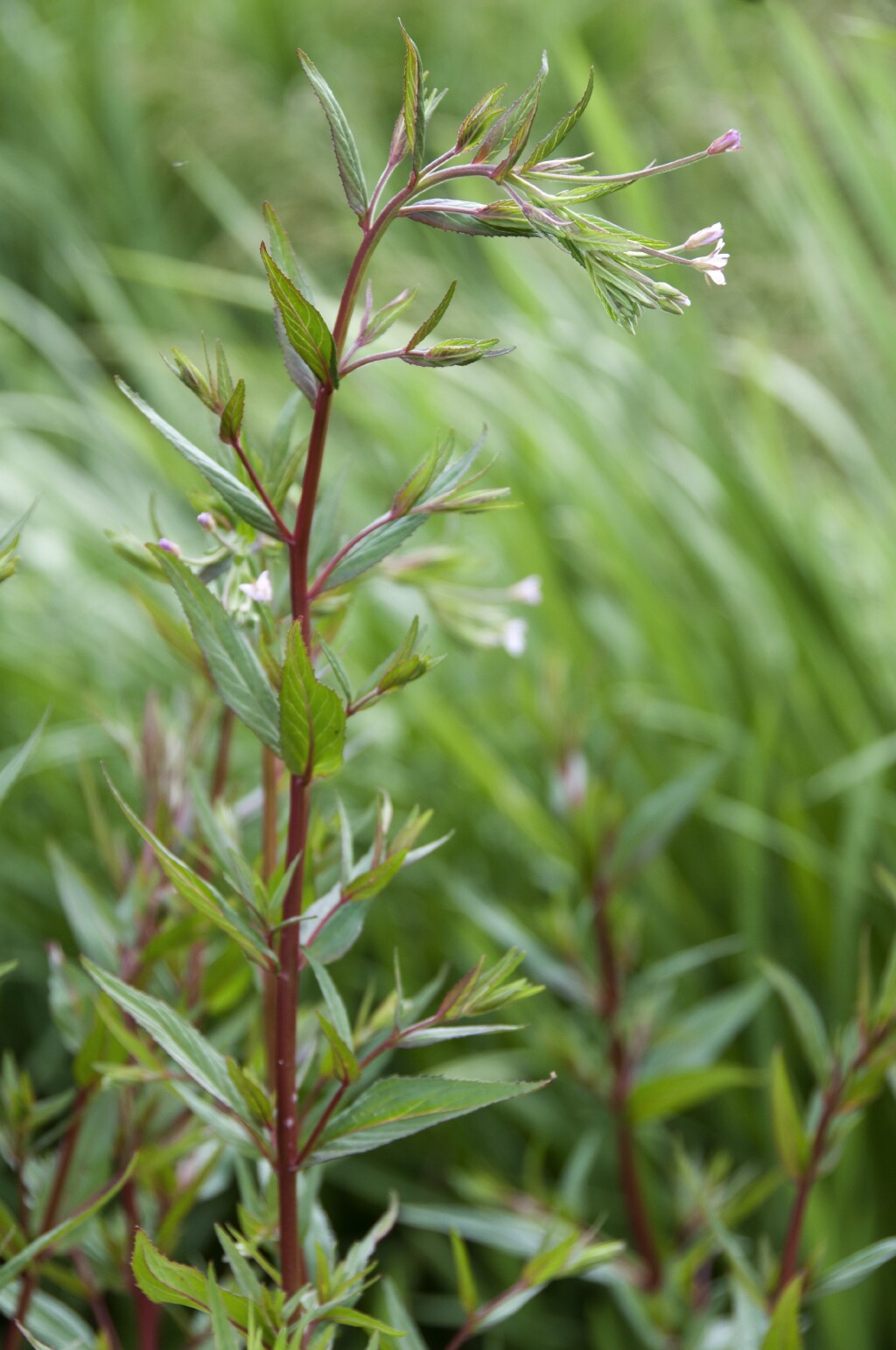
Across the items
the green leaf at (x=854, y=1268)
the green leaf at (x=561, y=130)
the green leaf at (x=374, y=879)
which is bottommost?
the green leaf at (x=854, y=1268)

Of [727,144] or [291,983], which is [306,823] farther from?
[727,144]

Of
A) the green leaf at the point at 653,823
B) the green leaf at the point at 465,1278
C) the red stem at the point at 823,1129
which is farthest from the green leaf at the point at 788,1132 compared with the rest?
the green leaf at the point at 653,823

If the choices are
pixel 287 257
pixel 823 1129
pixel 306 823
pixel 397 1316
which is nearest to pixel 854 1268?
pixel 823 1129

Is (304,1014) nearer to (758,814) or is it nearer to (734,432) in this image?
(758,814)

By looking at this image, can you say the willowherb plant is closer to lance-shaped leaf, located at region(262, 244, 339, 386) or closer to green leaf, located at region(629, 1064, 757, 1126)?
lance-shaped leaf, located at region(262, 244, 339, 386)

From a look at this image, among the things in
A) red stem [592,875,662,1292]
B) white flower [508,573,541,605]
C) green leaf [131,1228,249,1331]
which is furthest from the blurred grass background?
green leaf [131,1228,249,1331]

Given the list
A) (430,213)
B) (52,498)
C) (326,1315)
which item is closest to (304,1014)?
(326,1315)

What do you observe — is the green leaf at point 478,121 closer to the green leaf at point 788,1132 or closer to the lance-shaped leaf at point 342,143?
the lance-shaped leaf at point 342,143
